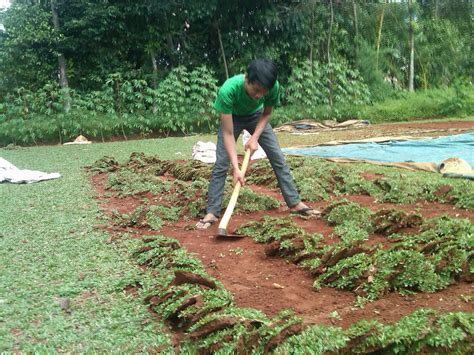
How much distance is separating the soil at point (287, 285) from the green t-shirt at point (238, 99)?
805 mm

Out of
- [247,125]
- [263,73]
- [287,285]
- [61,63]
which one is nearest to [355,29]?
[61,63]

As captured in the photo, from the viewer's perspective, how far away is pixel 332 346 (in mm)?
1647

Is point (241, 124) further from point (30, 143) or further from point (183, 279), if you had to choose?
point (30, 143)

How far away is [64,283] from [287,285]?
108cm

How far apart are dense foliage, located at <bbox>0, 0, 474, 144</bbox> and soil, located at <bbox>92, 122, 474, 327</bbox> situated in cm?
880

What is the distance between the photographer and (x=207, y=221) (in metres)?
3.49

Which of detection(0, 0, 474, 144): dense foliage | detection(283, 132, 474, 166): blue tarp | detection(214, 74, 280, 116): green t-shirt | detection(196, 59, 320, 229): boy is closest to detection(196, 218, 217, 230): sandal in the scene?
detection(196, 59, 320, 229): boy

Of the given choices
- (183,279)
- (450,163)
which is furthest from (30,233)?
(450,163)

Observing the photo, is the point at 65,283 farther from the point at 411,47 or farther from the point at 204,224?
the point at 411,47

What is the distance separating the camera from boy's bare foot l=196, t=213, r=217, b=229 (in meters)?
3.44

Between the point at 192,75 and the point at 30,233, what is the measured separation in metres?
9.78

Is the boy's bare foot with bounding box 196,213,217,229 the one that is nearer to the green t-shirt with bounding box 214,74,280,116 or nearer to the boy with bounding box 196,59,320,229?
the boy with bounding box 196,59,320,229

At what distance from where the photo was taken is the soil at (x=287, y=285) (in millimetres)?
1971

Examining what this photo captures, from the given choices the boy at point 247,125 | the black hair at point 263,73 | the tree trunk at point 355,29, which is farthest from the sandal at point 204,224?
the tree trunk at point 355,29
